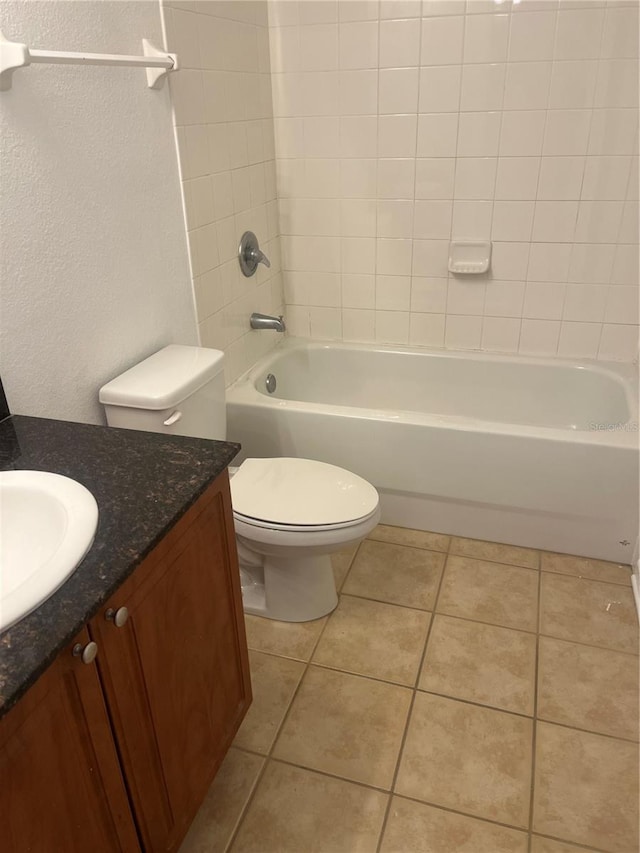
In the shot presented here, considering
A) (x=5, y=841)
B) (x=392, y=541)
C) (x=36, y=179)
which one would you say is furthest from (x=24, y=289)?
(x=392, y=541)

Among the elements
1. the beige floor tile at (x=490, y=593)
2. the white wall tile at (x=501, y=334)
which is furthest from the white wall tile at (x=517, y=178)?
the beige floor tile at (x=490, y=593)

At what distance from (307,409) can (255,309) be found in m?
0.52

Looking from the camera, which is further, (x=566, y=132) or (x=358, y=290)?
(x=358, y=290)

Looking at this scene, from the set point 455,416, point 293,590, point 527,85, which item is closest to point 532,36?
point 527,85

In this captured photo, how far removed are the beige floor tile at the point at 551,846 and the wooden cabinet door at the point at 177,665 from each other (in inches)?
26.8

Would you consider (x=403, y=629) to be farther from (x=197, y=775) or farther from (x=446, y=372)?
(x=446, y=372)

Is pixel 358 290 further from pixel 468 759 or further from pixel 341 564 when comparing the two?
pixel 468 759

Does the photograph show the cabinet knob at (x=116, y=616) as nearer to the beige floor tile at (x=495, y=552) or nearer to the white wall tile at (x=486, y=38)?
the beige floor tile at (x=495, y=552)

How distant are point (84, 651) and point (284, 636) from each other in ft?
3.65

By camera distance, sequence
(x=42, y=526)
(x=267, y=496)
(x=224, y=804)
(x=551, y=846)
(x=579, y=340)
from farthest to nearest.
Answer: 1. (x=579, y=340)
2. (x=267, y=496)
3. (x=224, y=804)
4. (x=551, y=846)
5. (x=42, y=526)

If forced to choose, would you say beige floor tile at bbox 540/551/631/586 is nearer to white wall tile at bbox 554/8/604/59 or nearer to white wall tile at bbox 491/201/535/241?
white wall tile at bbox 491/201/535/241

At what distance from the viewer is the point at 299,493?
179 centimetres

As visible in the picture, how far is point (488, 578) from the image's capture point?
2088mm

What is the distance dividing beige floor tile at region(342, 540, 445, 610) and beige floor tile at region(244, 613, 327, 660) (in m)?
0.20
